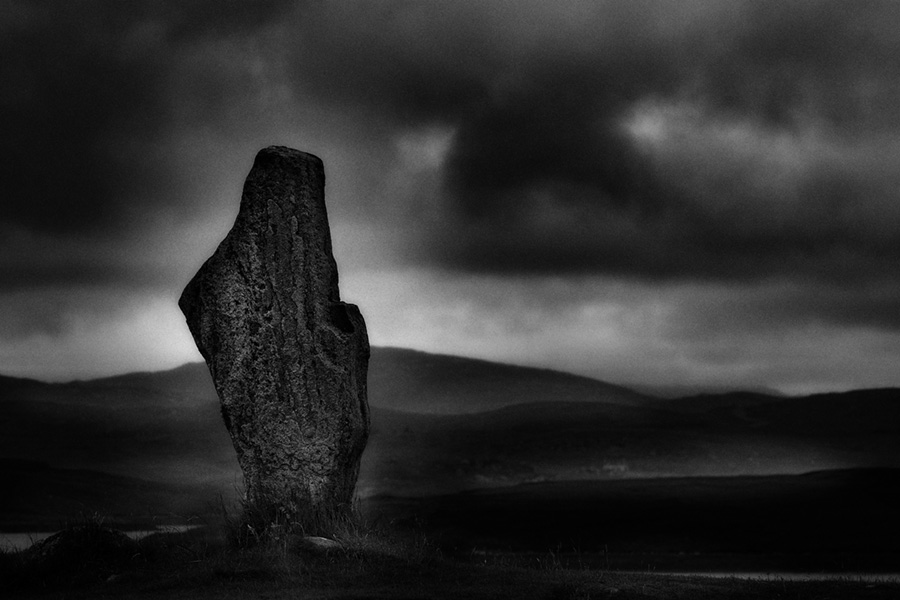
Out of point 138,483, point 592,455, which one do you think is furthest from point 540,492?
point 138,483

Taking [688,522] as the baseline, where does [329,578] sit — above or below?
above

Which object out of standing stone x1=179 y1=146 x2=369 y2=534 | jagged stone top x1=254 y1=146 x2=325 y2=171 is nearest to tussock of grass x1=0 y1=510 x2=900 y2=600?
standing stone x1=179 y1=146 x2=369 y2=534

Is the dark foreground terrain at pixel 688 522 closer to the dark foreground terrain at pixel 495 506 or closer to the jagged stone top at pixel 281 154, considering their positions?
the dark foreground terrain at pixel 495 506

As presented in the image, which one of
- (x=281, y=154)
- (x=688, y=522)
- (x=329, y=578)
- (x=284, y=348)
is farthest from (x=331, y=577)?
(x=688, y=522)

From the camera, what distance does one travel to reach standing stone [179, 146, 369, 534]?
19359 mm

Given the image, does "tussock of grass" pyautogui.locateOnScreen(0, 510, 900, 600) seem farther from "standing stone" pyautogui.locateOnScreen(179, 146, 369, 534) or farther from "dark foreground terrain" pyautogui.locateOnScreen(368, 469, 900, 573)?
"dark foreground terrain" pyautogui.locateOnScreen(368, 469, 900, 573)

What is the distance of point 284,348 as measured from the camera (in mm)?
19703

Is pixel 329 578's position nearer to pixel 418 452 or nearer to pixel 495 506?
pixel 495 506

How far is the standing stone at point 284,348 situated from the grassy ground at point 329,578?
54.7 inches

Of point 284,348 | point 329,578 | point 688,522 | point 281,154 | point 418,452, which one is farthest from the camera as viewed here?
point 418,452

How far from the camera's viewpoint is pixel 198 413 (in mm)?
129375

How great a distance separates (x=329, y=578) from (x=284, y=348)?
5157 mm

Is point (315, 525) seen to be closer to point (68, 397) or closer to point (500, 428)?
point (500, 428)

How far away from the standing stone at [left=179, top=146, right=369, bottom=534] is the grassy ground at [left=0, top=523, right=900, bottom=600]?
139 cm
